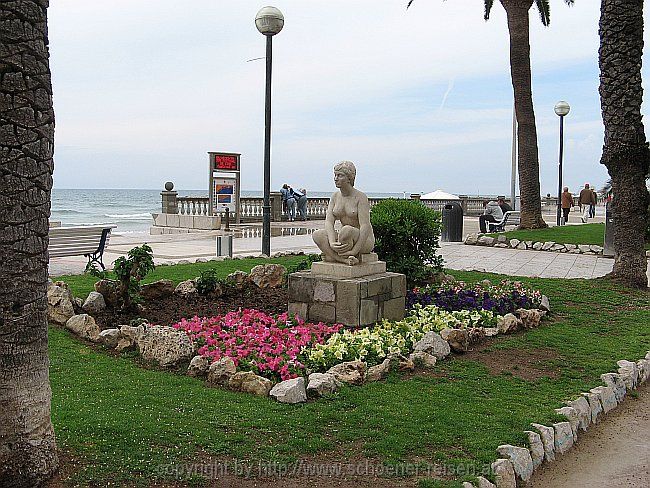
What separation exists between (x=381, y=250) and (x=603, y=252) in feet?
32.3

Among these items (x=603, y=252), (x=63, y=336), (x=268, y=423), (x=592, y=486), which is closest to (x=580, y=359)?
(x=592, y=486)

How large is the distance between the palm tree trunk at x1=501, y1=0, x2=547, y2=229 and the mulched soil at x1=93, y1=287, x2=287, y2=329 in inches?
610

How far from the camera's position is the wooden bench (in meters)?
12.4

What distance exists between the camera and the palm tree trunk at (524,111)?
23422 millimetres

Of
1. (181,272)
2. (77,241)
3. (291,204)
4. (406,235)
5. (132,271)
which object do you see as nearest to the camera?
A: (132,271)

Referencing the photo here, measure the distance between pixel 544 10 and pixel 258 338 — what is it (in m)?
26.4

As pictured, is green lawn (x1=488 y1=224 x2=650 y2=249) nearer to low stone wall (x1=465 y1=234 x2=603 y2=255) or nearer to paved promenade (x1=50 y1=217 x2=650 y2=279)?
low stone wall (x1=465 y1=234 x2=603 y2=255)

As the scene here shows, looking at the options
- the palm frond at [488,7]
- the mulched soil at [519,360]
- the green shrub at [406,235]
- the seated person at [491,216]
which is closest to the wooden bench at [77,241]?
the green shrub at [406,235]

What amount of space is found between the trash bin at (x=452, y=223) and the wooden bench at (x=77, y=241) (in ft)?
39.0

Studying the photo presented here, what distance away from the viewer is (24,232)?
3.56m

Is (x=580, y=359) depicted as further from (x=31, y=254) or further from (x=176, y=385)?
(x=31, y=254)

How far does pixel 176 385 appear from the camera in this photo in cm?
577

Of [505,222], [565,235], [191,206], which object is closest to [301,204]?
[191,206]

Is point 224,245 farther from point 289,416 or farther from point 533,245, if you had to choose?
point 289,416
